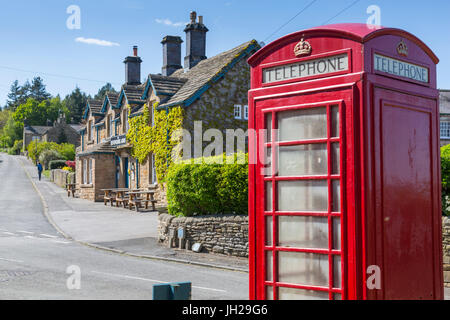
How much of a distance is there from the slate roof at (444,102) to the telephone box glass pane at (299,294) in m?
42.0

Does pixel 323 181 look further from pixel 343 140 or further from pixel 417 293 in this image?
pixel 417 293

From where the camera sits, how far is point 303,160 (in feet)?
14.1

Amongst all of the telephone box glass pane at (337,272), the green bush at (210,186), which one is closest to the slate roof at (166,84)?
the green bush at (210,186)

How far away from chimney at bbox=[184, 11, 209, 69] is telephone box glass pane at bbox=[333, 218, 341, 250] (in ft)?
86.9

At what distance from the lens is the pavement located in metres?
13.0

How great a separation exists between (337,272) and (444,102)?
145 feet

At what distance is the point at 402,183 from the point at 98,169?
97.3 feet

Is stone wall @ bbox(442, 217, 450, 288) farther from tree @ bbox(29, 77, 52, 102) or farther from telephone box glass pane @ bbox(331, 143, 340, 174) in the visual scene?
tree @ bbox(29, 77, 52, 102)

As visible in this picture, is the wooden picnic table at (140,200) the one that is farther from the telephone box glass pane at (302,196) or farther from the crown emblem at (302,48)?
the crown emblem at (302,48)

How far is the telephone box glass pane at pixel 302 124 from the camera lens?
166 inches

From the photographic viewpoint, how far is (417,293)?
169 inches

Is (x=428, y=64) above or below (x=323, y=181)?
above
